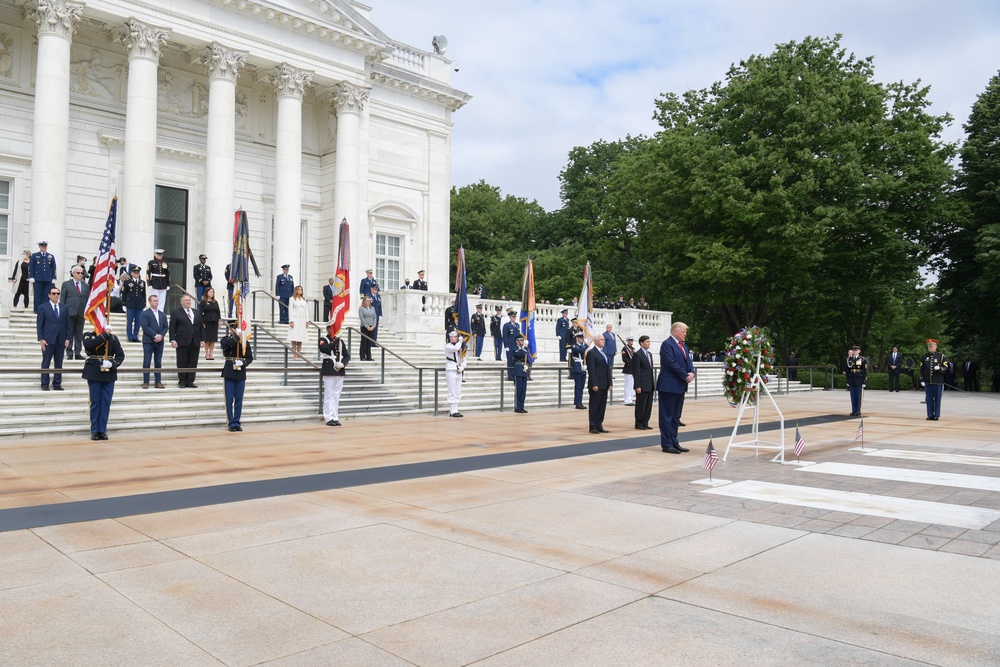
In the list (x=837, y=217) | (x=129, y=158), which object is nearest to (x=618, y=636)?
(x=129, y=158)

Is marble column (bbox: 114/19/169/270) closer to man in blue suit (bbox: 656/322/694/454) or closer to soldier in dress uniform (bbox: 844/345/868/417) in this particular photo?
man in blue suit (bbox: 656/322/694/454)

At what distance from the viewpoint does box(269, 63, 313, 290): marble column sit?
28.5 meters

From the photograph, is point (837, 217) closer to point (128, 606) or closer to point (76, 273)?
point (76, 273)

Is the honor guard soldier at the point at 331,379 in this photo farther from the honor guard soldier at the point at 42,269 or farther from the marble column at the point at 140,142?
the marble column at the point at 140,142

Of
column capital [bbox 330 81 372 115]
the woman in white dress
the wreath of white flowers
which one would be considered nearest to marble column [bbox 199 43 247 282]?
column capital [bbox 330 81 372 115]

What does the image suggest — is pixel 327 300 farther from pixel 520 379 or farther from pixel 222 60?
pixel 520 379

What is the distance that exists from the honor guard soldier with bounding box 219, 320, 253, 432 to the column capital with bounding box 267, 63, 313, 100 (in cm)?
1647

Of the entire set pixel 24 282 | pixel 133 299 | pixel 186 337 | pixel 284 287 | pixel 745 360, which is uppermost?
pixel 284 287

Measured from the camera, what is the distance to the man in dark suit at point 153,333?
1683 cm

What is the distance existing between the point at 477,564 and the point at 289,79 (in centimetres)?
2643

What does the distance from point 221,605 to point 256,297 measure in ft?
82.9

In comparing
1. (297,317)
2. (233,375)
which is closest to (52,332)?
(233,375)

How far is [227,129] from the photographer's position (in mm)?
27016

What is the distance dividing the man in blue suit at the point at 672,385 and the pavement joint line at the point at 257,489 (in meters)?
0.79
